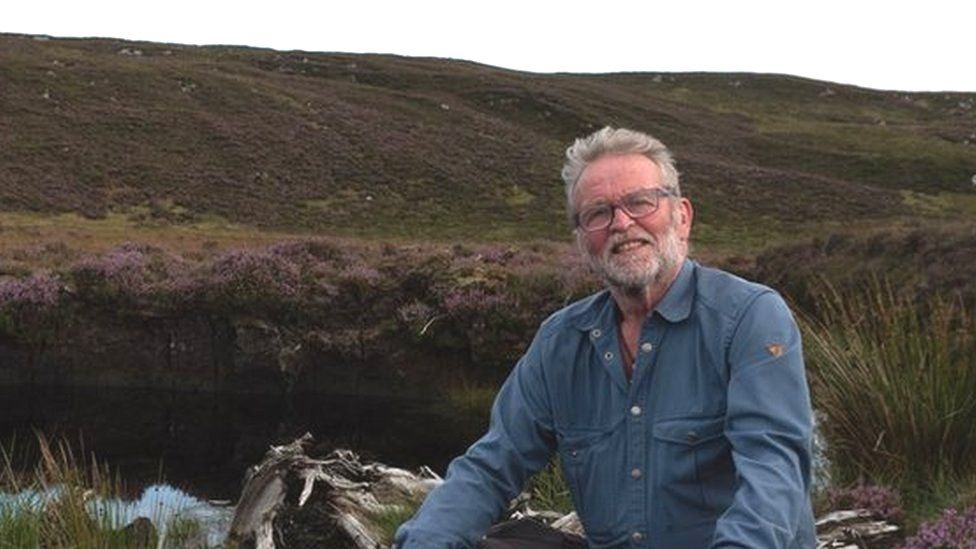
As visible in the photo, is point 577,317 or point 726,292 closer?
point 726,292

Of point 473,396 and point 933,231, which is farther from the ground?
point 933,231

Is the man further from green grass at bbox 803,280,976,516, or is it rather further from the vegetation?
the vegetation

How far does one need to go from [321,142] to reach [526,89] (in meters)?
21.6

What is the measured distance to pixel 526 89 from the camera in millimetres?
71500

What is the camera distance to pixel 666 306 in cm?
406

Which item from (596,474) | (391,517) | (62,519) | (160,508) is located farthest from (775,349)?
(160,508)

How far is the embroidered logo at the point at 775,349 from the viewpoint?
12.4 feet

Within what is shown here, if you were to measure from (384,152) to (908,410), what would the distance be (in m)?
46.9

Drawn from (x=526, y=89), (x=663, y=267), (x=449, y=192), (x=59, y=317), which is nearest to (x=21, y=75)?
(x=449, y=192)

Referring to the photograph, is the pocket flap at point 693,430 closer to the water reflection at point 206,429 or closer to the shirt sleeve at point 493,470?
the shirt sleeve at point 493,470

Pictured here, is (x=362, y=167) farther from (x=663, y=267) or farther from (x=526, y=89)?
(x=663, y=267)

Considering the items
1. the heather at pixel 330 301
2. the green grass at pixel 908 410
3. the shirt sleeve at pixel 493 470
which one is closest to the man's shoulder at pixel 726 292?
the shirt sleeve at pixel 493 470

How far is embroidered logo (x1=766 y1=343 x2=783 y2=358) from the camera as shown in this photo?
3770mm

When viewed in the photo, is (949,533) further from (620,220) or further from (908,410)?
(620,220)
